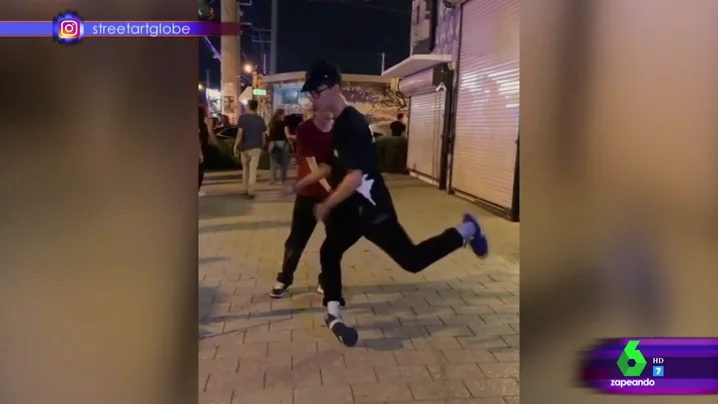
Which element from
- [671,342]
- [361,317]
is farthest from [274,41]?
[671,342]

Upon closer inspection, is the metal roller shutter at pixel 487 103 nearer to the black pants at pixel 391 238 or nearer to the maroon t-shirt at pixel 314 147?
the black pants at pixel 391 238

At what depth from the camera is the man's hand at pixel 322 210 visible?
2.61 meters

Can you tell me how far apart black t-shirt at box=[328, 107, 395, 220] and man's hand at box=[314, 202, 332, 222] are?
9cm

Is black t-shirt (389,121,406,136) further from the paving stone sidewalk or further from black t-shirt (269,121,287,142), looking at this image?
black t-shirt (269,121,287,142)

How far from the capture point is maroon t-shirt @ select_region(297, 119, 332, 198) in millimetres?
→ 2589

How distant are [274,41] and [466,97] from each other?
1763 mm

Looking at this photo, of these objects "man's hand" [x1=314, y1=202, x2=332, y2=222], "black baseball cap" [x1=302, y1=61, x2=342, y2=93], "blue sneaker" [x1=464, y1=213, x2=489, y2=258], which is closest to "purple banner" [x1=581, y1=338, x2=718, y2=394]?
"blue sneaker" [x1=464, y1=213, x2=489, y2=258]

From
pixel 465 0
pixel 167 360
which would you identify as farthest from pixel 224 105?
pixel 465 0

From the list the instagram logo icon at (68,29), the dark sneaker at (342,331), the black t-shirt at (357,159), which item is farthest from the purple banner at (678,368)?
the instagram logo icon at (68,29)

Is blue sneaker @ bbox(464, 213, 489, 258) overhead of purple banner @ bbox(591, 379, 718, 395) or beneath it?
overhead

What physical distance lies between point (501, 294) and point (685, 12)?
2293mm

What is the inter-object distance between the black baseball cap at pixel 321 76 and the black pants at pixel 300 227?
1.65ft

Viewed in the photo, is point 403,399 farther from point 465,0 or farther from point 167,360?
point 465,0

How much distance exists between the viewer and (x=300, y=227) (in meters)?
2.94
